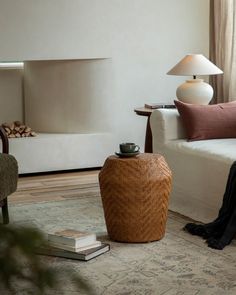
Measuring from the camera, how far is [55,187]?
16.4 feet

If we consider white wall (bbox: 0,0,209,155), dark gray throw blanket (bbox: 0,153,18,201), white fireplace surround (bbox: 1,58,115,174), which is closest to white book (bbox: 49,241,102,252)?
dark gray throw blanket (bbox: 0,153,18,201)

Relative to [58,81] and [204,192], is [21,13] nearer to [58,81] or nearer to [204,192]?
[58,81]

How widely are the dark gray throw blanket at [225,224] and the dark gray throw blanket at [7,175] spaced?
113 cm

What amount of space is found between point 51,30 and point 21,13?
0.97 ft

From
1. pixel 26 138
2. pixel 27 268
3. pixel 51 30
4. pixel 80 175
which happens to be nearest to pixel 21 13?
pixel 51 30

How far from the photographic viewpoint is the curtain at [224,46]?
5.96 m

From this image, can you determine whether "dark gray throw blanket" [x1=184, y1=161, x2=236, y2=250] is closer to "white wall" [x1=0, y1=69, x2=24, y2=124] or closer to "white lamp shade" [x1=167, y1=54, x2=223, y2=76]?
"white lamp shade" [x1=167, y1=54, x2=223, y2=76]

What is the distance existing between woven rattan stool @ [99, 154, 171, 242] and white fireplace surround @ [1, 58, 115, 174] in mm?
2198

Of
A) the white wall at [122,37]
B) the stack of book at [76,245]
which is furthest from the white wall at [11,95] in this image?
the stack of book at [76,245]

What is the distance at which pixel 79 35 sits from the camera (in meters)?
5.49

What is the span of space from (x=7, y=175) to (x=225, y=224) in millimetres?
1254

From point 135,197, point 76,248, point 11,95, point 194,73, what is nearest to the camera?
point 76,248

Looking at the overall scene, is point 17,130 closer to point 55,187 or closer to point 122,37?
point 55,187

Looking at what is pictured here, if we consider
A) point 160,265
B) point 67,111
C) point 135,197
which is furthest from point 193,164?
point 67,111
